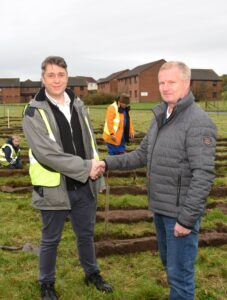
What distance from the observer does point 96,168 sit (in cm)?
391

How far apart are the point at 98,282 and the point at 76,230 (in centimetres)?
62

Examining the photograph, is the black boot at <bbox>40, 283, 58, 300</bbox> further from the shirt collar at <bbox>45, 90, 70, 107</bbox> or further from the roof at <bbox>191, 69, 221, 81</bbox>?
the roof at <bbox>191, 69, 221, 81</bbox>

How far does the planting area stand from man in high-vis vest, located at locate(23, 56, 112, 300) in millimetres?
348

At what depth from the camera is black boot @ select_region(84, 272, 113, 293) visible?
424 centimetres

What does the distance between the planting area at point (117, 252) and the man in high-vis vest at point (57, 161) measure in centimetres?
35

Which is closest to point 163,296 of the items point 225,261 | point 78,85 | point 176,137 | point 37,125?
point 225,261

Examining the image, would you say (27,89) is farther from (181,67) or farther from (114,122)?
(181,67)

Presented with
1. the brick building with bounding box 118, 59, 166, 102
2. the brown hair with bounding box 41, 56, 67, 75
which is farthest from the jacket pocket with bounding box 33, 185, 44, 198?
the brick building with bounding box 118, 59, 166, 102

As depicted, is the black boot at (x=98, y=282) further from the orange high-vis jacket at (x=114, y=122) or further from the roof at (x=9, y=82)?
the roof at (x=9, y=82)

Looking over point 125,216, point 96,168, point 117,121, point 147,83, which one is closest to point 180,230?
point 96,168

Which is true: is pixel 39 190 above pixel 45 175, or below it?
below

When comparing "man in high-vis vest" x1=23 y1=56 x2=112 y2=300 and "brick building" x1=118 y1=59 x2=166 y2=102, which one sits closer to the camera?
"man in high-vis vest" x1=23 y1=56 x2=112 y2=300

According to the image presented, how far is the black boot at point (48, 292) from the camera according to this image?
13.3ft

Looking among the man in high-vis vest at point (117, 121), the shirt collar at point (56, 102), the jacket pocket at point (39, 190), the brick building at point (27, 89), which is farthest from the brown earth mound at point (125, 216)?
the brick building at point (27, 89)
